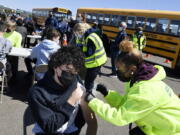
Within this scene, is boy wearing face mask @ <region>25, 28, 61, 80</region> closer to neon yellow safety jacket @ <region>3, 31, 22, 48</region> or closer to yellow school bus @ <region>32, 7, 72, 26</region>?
neon yellow safety jacket @ <region>3, 31, 22, 48</region>

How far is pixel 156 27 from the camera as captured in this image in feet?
42.5

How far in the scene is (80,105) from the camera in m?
2.05

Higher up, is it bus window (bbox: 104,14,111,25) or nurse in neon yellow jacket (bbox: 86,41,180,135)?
→ bus window (bbox: 104,14,111,25)

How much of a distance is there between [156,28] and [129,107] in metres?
11.6

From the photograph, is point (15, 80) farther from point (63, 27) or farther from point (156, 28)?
point (156, 28)

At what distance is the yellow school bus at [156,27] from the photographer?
39.1 feet

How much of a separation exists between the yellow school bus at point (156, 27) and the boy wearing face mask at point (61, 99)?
1014 cm

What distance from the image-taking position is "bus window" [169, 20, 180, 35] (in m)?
11.9

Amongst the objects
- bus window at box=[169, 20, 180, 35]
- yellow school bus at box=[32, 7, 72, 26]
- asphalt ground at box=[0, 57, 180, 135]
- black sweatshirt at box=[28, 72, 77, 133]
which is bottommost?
asphalt ground at box=[0, 57, 180, 135]

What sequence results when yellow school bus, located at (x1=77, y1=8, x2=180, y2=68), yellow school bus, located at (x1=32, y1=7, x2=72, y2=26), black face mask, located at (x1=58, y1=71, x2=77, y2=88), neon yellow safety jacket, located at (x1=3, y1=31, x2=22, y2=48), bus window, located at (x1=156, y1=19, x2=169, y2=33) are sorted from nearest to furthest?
black face mask, located at (x1=58, y1=71, x2=77, y2=88), neon yellow safety jacket, located at (x1=3, y1=31, x2=22, y2=48), yellow school bus, located at (x1=77, y1=8, x2=180, y2=68), bus window, located at (x1=156, y1=19, x2=169, y2=33), yellow school bus, located at (x1=32, y1=7, x2=72, y2=26)

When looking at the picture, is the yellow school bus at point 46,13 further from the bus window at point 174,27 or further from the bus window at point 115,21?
the bus window at point 174,27

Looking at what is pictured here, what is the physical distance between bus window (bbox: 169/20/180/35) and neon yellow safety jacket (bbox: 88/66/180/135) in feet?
34.7

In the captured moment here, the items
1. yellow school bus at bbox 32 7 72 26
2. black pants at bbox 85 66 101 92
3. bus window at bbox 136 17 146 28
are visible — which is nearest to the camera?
black pants at bbox 85 66 101 92

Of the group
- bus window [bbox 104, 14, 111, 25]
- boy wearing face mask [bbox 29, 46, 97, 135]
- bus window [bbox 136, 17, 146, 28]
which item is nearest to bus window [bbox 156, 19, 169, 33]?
bus window [bbox 136, 17, 146, 28]
